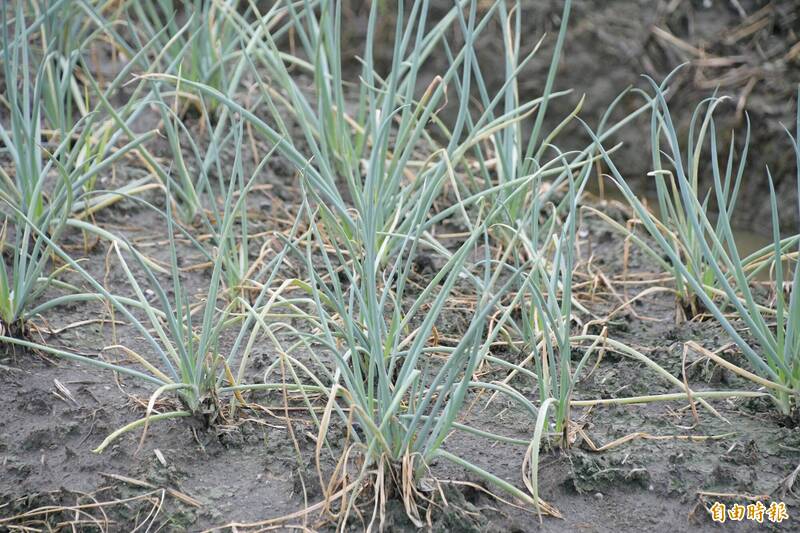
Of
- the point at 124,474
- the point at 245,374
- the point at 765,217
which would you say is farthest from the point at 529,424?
the point at 765,217

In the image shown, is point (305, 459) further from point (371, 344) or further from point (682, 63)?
point (682, 63)

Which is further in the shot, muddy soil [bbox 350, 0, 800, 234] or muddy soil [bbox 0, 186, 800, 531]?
muddy soil [bbox 350, 0, 800, 234]

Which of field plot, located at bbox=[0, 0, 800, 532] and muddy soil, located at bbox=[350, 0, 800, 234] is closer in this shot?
field plot, located at bbox=[0, 0, 800, 532]

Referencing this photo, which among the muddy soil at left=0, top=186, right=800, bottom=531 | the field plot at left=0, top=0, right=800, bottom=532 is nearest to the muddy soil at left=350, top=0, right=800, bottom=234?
the field plot at left=0, top=0, right=800, bottom=532

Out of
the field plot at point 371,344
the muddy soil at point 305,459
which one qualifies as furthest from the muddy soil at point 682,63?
the muddy soil at point 305,459

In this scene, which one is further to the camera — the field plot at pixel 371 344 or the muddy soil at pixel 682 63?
the muddy soil at pixel 682 63

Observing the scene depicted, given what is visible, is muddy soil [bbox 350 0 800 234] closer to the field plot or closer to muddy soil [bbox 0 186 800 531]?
the field plot

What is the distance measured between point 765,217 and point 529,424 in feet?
8.66

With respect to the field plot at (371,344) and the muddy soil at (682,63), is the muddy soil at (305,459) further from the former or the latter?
the muddy soil at (682,63)

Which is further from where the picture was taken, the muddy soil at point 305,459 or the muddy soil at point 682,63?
the muddy soil at point 682,63

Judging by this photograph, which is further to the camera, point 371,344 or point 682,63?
point 682,63

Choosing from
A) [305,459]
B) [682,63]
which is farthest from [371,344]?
[682,63]

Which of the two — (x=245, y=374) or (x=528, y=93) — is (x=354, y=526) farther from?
(x=528, y=93)

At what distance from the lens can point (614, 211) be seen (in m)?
2.67
